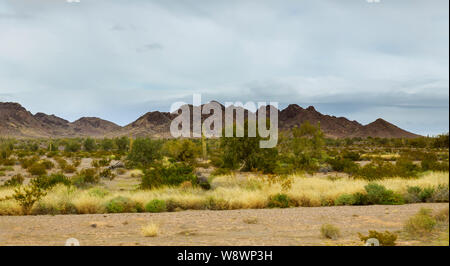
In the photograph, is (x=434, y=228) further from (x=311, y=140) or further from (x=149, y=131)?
(x=149, y=131)

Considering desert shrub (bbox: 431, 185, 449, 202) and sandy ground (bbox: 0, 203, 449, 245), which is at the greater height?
desert shrub (bbox: 431, 185, 449, 202)

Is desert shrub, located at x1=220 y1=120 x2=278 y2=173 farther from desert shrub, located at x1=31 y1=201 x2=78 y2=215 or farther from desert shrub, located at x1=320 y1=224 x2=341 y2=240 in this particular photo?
desert shrub, located at x1=320 y1=224 x2=341 y2=240

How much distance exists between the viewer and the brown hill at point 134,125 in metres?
114

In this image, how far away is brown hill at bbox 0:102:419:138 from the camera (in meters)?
114

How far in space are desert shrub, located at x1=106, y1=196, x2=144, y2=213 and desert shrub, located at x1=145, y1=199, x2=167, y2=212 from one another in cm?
30

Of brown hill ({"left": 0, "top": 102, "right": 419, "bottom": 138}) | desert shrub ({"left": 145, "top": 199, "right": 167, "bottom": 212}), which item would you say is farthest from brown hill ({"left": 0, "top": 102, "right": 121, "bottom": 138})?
desert shrub ({"left": 145, "top": 199, "right": 167, "bottom": 212})

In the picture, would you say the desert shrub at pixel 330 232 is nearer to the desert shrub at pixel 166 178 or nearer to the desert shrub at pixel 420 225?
the desert shrub at pixel 420 225

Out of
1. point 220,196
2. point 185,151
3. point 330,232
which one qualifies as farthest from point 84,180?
point 330,232

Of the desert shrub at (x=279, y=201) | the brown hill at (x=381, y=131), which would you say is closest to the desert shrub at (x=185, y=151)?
the desert shrub at (x=279, y=201)

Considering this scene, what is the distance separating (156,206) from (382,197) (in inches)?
351

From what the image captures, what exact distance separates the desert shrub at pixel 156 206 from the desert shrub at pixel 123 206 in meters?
0.30

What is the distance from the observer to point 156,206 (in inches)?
522
